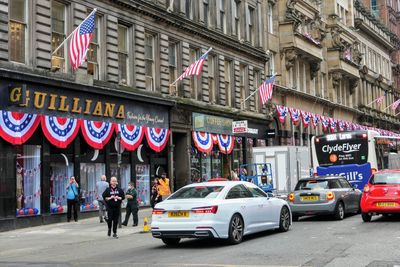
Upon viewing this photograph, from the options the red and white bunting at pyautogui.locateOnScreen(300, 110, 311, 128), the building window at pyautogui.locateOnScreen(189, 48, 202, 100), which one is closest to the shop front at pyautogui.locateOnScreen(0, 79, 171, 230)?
the building window at pyautogui.locateOnScreen(189, 48, 202, 100)

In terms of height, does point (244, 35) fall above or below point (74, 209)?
above

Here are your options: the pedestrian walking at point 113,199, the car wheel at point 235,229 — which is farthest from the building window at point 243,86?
the car wheel at point 235,229

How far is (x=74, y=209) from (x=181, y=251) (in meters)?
10.3

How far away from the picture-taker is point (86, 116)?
2381 cm

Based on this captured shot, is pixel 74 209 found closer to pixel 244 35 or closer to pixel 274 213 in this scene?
pixel 274 213

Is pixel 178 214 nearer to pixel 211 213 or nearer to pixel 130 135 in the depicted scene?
pixel 211 213

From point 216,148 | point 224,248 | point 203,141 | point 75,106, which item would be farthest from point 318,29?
point 224,248

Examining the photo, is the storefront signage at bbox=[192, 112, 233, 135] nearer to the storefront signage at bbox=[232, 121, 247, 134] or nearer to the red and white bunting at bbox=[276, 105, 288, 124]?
the storefront signage at bbox=[232, 121, 247, 134]

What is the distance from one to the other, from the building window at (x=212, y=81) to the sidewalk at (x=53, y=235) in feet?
44.6

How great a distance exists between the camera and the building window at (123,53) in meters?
26.6

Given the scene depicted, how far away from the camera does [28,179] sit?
827 inches

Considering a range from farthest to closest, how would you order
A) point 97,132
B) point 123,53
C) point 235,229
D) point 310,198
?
1. point 123,53
2. point 97,132
3. point 310,198
4. point 235,229

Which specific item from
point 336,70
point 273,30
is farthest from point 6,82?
point 336,70

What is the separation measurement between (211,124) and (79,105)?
435 inches
